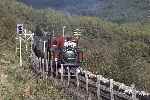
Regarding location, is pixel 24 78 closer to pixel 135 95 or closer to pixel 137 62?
pixel 135 95

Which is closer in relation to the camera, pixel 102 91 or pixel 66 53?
pixel 102 91

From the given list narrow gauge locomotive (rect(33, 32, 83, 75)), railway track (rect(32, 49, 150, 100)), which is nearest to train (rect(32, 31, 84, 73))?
narrow gauge locomotive (rect(33, 32, 83, 75))

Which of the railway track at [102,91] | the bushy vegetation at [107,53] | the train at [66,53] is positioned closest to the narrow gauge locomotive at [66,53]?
the train at [66,53]

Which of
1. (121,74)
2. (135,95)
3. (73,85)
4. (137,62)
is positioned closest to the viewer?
(135,95)

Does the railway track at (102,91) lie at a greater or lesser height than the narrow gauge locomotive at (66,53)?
lesser

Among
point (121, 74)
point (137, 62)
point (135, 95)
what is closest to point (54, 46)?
point (121, 74)

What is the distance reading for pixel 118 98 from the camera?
26328 mm

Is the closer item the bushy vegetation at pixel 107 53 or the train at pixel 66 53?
the train at pixel 66 53

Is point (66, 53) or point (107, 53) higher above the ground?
point (66, 53)

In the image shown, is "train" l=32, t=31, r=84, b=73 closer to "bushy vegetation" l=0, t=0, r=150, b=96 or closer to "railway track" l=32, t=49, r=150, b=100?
"bushy vegetation" l=0, t=0, r=150, b=96

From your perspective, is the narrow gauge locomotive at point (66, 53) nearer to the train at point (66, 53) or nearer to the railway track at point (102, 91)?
the train at point (66, 53)

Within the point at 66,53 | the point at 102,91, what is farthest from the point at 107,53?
the point at 102,91

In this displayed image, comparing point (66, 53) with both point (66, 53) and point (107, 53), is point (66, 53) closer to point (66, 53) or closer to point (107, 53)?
point (66, 53)

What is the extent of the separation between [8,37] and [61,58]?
1563 inches
